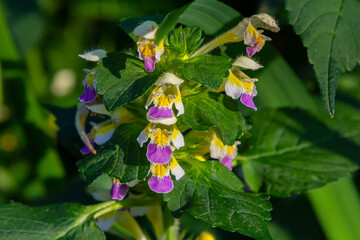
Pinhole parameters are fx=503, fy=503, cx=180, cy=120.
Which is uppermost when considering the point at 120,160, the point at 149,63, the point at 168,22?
the point at 168,22

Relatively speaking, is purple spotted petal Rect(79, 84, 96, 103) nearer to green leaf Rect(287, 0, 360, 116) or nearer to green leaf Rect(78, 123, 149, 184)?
green leaf Rect(78, 123, 149, 184)

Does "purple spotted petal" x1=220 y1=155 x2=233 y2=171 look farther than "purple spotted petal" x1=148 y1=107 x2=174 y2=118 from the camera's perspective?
Yes

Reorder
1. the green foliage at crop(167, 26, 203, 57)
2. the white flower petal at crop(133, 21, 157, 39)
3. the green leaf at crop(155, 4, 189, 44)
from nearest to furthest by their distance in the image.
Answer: the green leaf at crop(155, 4, 189, 44) < the white flower petal at crop(133, 21, 157, 39) < the green foliage at crop(167, 26, 203, 57)

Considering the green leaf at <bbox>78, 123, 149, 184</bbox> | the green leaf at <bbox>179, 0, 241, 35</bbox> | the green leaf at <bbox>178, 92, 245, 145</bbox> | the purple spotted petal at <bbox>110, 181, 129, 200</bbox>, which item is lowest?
the purple spotted petal at <bbox>110, 181, 129, 200</bbox>

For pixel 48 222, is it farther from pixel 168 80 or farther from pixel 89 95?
pixel 168 80

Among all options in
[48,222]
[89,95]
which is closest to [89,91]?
[89,95]

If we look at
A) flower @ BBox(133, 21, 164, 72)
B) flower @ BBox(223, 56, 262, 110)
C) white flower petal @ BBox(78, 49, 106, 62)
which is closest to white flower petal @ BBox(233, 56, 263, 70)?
flower @ BBox(223, 56, 262, 110)

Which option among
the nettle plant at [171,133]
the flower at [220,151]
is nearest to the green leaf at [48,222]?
the nettle plant at [171,133]
